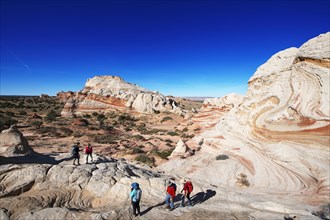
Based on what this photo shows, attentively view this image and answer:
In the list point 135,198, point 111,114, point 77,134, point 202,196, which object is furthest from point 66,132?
point 135,198

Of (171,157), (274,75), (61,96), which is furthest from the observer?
(61,96)

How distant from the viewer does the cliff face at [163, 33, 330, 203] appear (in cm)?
1232

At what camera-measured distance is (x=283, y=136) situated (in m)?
14.1

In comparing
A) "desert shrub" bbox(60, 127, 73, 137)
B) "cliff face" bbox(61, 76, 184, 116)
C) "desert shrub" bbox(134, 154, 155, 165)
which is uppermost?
"cliff face" bbox(61, 76, 184, 116)

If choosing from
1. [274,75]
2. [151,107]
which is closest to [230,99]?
[274,75]

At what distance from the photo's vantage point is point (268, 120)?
596 inches

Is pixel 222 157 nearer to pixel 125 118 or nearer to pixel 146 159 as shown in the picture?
pixel 146 159

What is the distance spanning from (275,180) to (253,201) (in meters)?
3.78

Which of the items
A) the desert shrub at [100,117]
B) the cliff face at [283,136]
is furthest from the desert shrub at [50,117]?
the cliff face at [283,136]

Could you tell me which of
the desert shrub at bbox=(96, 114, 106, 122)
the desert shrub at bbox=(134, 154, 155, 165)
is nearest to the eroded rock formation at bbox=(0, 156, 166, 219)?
the desert shrub at bbox=(134, 154, 155, 165)

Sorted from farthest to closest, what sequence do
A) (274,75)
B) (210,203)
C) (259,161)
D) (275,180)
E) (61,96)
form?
(61,96) → (274,75) → (259,161) → (275,180) → (210,203)

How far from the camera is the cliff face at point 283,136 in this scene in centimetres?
1232

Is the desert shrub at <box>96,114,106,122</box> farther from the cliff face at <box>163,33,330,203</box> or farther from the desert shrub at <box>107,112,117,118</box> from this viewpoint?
the cliff face at <box>163,33,330,203</box>

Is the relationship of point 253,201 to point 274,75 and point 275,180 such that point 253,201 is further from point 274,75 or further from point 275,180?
point 274,75
